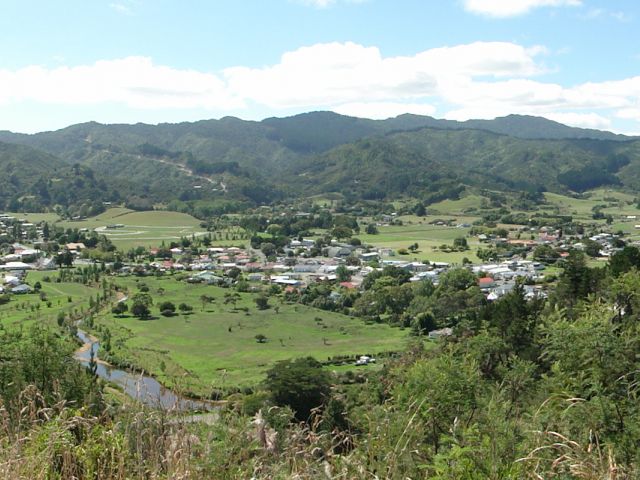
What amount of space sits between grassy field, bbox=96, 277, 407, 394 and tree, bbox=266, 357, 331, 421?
410 centimetres

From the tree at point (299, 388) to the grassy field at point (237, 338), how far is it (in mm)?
4103

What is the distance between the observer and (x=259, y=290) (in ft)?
143

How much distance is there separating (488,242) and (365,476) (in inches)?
2516

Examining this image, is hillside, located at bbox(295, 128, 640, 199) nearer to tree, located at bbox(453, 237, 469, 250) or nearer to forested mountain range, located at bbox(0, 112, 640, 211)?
forested mountain range, located at bbox(0, 112, 640, 211)

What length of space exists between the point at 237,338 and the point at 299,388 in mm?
13430

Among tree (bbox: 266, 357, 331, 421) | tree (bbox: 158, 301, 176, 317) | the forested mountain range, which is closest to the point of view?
tree (bbox: 266, 357, 331, 421)

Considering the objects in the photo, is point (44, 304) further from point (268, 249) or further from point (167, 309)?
point (268, 249)

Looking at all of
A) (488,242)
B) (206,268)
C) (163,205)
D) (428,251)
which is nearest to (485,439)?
(206,268)

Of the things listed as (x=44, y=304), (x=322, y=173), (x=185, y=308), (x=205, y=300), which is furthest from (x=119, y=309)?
(x=322, y=173)

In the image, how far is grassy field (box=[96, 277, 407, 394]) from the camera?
25.9 metres

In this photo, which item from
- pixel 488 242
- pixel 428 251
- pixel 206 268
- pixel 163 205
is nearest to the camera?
pixel 206 268

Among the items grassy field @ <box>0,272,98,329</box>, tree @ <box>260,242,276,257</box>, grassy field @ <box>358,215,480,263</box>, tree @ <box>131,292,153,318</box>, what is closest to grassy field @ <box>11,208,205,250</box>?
tree @ <box>260,242,276,257</box>

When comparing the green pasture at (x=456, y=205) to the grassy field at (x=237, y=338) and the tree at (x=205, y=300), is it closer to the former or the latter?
the tree at (x=205, y=300)

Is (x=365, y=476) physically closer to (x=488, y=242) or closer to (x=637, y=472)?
(x=637, y=472)
